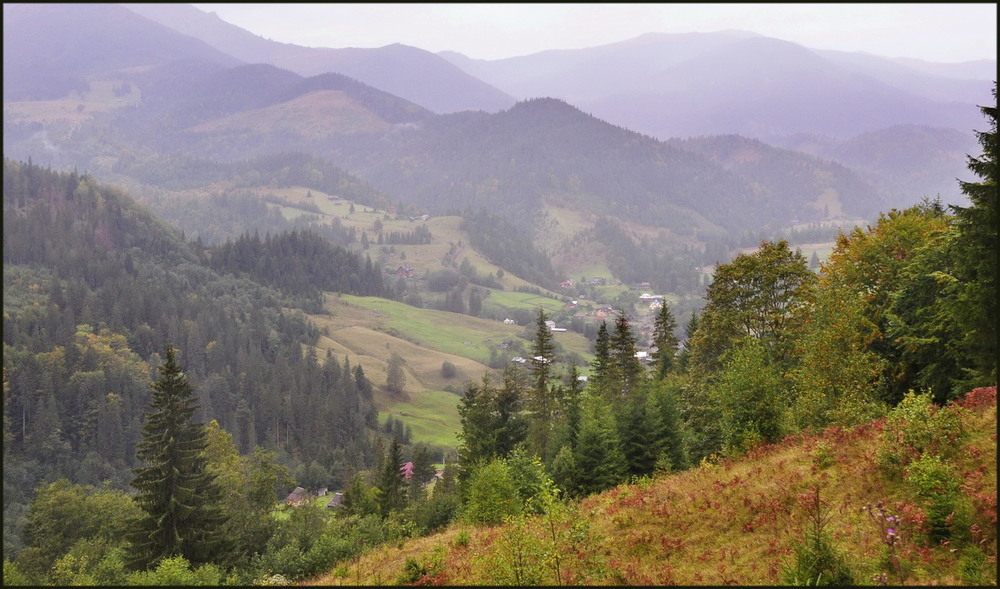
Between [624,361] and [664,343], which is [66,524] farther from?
[664,343]

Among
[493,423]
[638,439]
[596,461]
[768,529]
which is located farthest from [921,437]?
[493,423]

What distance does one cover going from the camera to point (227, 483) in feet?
202

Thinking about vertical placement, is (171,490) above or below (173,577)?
below

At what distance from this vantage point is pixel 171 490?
40156 mm

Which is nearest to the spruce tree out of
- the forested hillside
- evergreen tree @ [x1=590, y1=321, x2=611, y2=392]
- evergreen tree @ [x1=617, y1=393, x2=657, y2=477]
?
evergreen tree @ [x1=617, y1=393, x2=657, y2=477]

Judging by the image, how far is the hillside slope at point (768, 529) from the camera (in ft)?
51.5

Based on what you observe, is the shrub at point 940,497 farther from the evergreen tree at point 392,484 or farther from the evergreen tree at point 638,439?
the evergreen tree at point 392,484

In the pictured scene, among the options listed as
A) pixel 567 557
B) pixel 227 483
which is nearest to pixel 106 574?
pixel 227 483

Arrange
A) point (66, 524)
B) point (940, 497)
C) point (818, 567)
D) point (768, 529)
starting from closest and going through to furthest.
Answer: point (818, 567) → point (940, 497) → point (768, 529) → point (66, 524)

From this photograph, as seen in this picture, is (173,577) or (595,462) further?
(595,462)

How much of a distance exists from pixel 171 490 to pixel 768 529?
38.2 meters

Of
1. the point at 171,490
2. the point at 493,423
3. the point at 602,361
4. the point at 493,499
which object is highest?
the point at 493,499

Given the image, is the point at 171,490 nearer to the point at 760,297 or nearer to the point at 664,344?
the point at 760,297

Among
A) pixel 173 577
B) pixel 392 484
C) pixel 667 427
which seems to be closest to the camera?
pixel 173 577
